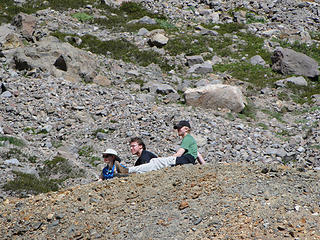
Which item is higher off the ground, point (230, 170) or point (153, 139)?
point (230, 170)

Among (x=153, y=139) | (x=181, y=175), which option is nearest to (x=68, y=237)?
(x=181, y=175)

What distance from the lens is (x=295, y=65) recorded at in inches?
1104

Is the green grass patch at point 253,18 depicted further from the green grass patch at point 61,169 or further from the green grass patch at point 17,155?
the green grass patch at point 17,155

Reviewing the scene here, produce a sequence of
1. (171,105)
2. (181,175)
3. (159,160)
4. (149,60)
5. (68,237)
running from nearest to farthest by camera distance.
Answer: (68,237) < (181,175) < (159,160) < (171,105) < (149,60)

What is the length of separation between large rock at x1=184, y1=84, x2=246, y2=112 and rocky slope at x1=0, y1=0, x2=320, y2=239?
0.47 meters

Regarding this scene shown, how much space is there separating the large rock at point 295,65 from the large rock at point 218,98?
7.08 metres

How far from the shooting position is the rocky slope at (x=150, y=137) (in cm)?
850

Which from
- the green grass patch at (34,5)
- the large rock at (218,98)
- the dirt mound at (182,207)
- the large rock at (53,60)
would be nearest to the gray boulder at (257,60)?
the large rock at (218,98)

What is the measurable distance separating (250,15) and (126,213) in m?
32.3

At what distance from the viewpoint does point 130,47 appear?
30.1 meters

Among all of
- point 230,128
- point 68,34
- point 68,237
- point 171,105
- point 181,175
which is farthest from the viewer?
point 68,34

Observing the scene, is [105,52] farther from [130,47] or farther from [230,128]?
[230,128]

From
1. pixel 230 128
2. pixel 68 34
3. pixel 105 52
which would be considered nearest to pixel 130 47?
pixel 105 52

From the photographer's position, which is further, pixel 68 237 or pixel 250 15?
pixel 250 15
